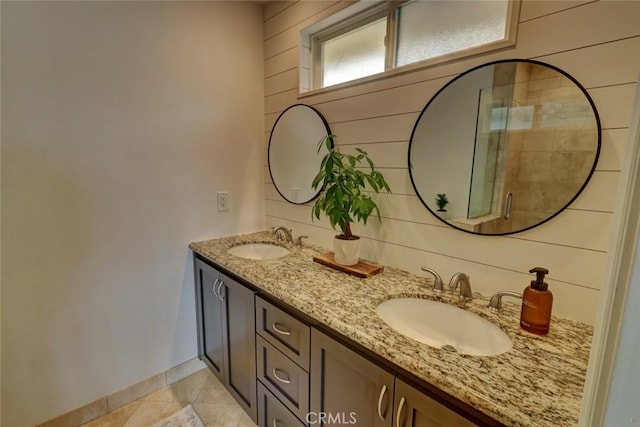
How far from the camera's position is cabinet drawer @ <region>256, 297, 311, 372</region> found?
1.12m

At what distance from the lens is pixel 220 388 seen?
183cm

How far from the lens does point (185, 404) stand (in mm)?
1694

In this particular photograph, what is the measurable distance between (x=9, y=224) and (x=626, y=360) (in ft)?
6.55

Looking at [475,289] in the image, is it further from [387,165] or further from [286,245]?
[286,245]

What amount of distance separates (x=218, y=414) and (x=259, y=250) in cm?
97

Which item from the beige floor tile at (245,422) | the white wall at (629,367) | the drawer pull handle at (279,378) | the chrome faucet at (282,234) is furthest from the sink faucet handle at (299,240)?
the white wall at (629,367)

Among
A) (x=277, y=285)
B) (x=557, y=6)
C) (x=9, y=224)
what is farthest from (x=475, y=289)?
(x=9, y=224)

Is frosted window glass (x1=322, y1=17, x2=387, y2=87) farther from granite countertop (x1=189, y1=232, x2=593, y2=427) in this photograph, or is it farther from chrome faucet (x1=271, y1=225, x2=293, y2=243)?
granite countertop (x1=189, y1=232, x2=593, y2=427)

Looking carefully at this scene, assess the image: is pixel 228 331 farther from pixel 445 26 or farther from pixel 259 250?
pixel 445 26

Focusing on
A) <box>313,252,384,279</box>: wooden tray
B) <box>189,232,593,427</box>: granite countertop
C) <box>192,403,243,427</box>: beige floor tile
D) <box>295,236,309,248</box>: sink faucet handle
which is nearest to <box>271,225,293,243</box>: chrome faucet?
<box>295,236,309,248</box>: sink faucet handle

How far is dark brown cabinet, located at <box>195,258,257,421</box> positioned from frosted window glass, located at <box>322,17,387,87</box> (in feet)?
4.48

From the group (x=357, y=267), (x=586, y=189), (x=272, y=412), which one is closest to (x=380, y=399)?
(x=357, y=267)

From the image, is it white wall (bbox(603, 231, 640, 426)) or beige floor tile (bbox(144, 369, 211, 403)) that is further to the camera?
beige floor tile (bbox(144, 369, 211, 403))

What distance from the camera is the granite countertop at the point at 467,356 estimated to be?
0.64 m
